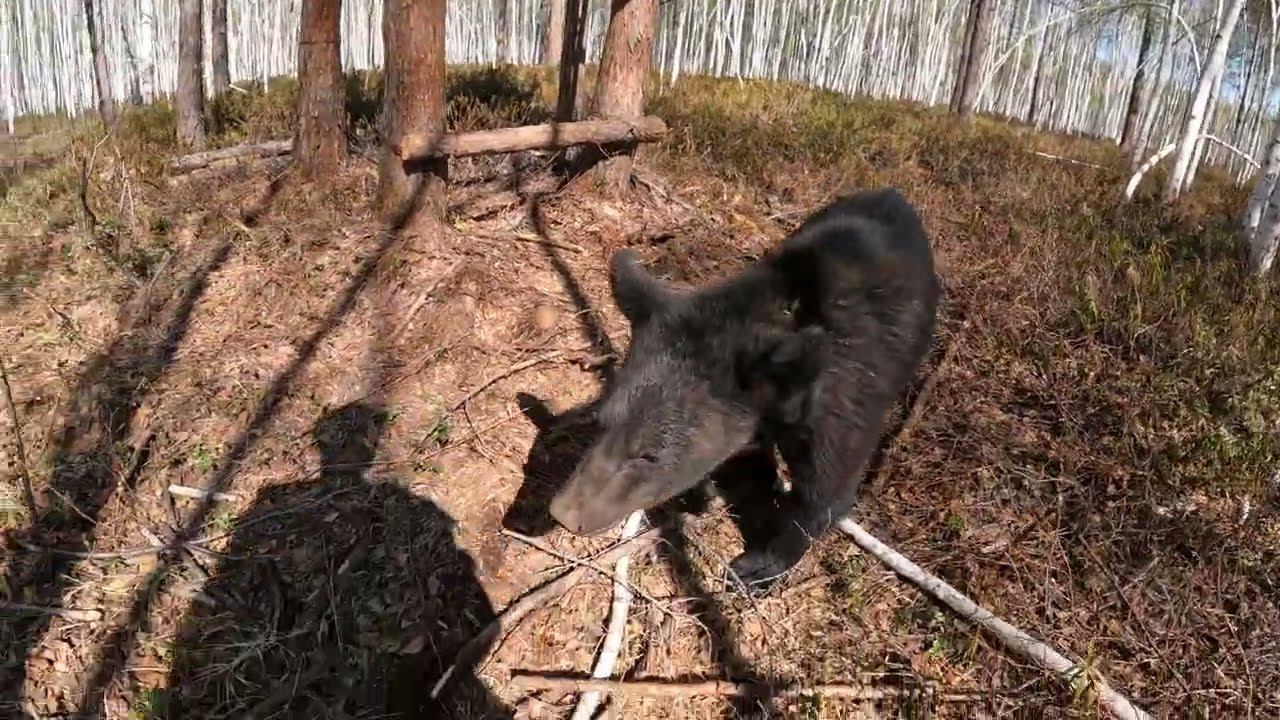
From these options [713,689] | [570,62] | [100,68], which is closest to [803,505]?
[713,689]

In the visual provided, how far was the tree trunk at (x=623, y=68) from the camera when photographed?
552 centimetres

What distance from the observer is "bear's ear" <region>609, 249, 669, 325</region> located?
3123 millimetres

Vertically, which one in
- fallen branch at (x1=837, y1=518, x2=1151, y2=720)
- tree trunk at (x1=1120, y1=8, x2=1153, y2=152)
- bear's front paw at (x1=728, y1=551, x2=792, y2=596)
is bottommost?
bear's front paw at (x1=728, y1=551, x2=792, y2=596)

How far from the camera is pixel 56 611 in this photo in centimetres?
310

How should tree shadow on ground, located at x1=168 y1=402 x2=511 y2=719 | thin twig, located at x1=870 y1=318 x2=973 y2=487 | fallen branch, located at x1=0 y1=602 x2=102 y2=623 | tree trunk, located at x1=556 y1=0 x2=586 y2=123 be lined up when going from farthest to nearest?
tree trunk, located at x1=556 y1=0 x2=586 y2=123 → thin twig, located at x1=870 y1=318 x2=973 y2=487 → fallen branch, located at x1=0 y1=602 x2=102 y2=623 → tree shadow on ground, located at x1=168 y1=402 x2=511 y2=719

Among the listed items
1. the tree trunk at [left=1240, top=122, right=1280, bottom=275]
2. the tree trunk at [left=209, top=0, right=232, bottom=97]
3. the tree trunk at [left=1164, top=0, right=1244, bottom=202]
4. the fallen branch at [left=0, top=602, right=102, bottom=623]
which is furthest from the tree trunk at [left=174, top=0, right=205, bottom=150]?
the tree trunk at [left=1164, top=0, right=1244, bottom=202]

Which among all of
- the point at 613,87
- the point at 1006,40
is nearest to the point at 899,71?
the point at 1006,40

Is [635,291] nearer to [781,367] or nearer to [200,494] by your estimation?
[781,367]

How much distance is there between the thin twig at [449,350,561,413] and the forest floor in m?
0.02

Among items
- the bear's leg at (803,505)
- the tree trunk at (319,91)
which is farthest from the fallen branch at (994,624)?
the tree trunk at (319,91)

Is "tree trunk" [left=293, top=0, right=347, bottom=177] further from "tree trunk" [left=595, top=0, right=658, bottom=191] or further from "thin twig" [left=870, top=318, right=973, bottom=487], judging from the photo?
"thin twig" [left=870, top=318, right=973, bottom=487]

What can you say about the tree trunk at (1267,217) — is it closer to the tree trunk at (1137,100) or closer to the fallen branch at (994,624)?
the fallen branch at (994,624)

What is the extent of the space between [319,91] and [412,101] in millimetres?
1126

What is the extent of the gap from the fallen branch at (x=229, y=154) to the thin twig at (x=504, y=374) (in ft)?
11.3
